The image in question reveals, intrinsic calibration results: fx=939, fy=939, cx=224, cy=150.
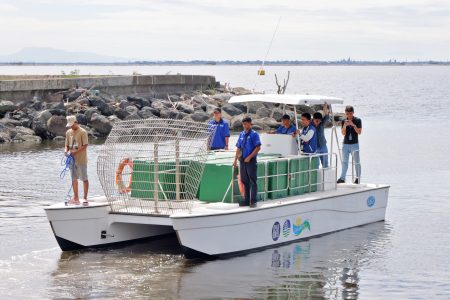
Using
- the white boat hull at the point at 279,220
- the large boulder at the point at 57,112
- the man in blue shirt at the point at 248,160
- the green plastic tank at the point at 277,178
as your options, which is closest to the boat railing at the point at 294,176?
the green plastic tank at the point at 277,178

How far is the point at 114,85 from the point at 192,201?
94.8 ft

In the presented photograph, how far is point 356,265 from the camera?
14.4m

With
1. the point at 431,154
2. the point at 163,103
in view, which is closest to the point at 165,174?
the point at 431,154

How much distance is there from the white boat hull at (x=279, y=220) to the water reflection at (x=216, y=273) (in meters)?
0.23

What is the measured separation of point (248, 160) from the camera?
14.5 meters

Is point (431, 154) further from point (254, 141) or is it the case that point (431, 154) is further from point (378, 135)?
point (254, 141)

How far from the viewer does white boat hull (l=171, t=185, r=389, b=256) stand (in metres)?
13.9

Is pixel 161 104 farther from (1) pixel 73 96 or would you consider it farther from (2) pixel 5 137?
(2) pixel 5 137

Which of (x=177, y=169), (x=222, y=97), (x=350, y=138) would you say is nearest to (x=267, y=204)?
(x=177, y=169)

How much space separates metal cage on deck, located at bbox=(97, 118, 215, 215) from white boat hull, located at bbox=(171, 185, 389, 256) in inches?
24.8

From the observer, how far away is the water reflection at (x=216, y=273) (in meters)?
12.6

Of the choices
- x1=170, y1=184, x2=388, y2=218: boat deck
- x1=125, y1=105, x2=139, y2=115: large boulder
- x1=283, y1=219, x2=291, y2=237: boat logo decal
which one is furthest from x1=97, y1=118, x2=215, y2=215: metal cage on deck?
x1=125, y1=105, x2=139, y2=115: large boulder

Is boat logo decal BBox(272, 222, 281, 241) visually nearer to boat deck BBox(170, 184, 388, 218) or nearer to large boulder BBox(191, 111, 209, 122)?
boat deck BBox(170, 184, 388, 218)

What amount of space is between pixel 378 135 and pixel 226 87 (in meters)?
11.9
